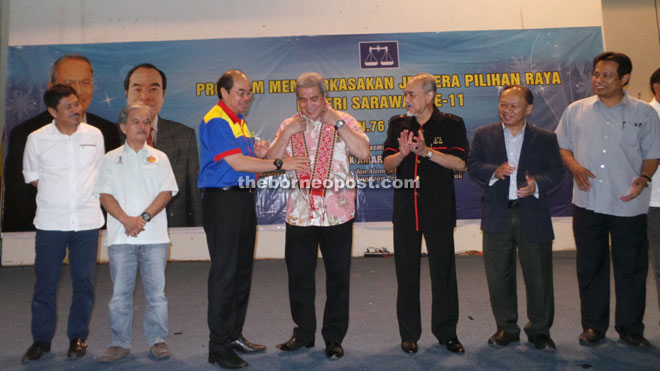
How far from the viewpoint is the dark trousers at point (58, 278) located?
109 inches

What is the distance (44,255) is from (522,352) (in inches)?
110

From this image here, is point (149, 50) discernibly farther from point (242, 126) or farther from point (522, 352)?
point (522, 352)

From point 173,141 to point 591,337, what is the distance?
4.92 metres

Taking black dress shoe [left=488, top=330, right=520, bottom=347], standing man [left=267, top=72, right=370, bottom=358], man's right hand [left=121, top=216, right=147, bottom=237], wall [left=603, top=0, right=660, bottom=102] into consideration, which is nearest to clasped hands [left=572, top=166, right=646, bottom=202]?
black dress shoe [left=488, top=330, right=520, bottom=347]

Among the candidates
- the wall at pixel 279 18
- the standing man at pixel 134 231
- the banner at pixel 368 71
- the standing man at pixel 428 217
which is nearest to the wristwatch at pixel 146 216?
the standing man at pixel 134 231

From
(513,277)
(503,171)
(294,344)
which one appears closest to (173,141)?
(294,344)

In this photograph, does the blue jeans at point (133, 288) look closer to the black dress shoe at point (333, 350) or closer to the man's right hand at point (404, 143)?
the black dress shoe at point (333, 350)

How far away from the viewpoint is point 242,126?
8.83ft

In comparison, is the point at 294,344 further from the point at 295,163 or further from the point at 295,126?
the point at 295,126

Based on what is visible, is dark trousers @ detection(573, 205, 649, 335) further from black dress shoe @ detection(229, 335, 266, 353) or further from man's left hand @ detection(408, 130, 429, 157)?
black dress shoe @ detection(229, 335, 266, 353)

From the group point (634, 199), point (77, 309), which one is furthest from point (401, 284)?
point (77, 309)

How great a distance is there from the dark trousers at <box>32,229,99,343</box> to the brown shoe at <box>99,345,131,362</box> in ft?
0.83

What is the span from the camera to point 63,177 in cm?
282

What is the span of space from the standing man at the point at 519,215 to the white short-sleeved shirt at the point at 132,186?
1941 mm
